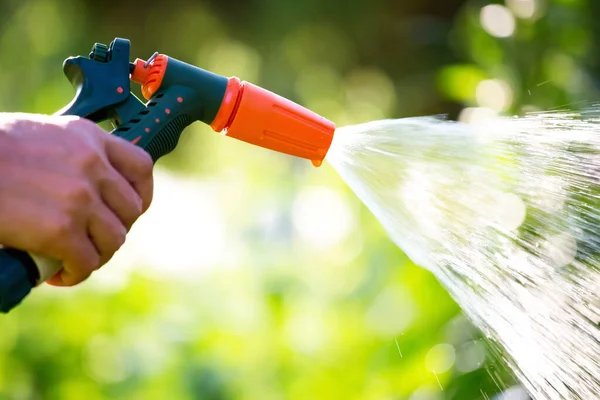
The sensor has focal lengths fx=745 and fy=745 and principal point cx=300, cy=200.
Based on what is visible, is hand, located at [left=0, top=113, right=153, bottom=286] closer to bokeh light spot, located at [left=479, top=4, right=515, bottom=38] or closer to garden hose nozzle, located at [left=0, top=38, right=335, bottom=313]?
garden hose nozzle, located at [left=0, top=38, right=335, bottom=313]

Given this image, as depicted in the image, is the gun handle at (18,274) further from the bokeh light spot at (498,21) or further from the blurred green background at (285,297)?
the bokeh light spot at (498,21)

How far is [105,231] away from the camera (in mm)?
624

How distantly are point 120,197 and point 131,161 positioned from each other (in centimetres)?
3

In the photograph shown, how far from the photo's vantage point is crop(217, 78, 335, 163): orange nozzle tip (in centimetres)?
73

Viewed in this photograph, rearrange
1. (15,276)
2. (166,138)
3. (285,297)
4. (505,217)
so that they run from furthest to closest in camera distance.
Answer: (285,297)
(505,217)
(166,138)
(15,276)

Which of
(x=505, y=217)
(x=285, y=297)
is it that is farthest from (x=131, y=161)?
(x=285, y=297)

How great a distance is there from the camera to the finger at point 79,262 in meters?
0.60

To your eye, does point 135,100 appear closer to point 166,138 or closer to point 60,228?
point 166,138

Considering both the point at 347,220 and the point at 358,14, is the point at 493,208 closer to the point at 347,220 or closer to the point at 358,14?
the point at 347,220

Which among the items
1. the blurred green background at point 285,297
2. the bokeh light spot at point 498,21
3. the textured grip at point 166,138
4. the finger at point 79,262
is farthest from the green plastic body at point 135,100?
the bokeh light spot at point 498,21

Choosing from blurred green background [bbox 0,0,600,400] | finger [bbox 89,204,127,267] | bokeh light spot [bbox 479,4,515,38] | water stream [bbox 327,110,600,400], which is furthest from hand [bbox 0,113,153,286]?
bokeh light spot [bbox 479,4,515,38]

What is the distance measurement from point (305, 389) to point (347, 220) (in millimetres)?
526

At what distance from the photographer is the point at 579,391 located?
30.8 inches

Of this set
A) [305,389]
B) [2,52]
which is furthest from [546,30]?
[2,52]
